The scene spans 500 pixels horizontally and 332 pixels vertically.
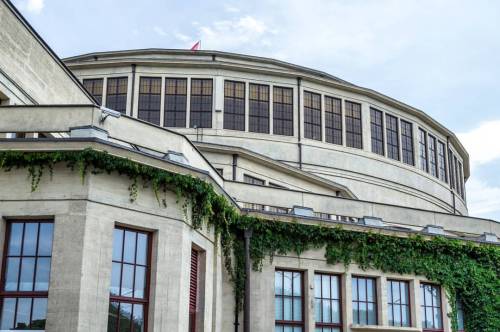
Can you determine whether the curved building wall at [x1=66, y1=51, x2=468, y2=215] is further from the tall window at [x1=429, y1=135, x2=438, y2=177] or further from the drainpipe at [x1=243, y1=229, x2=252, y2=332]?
the drainpipe at [x1=243, y1=229, x2=252, y2=332]

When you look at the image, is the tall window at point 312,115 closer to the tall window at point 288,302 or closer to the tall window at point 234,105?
the tall window at point 234,105

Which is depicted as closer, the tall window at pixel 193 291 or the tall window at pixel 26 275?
the tall window at pixel 26 275

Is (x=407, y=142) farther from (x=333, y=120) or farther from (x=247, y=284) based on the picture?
(x=247, y=284)

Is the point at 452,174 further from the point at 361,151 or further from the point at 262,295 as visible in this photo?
the point at 262,295

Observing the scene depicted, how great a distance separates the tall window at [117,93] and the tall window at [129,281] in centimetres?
2326

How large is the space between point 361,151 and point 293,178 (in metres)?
8.27

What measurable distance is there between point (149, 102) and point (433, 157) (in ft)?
67.0

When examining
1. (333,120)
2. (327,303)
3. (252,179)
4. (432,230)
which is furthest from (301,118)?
(327,303)

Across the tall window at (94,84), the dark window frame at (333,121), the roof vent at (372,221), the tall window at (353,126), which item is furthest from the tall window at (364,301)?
the tall window at (94,84)

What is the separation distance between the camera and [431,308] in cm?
3145

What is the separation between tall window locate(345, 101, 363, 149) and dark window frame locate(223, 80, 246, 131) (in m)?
6.78

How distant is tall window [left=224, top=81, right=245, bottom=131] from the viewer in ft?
148

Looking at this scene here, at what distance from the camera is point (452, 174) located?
56094 millimetres

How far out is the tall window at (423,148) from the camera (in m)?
51.9
